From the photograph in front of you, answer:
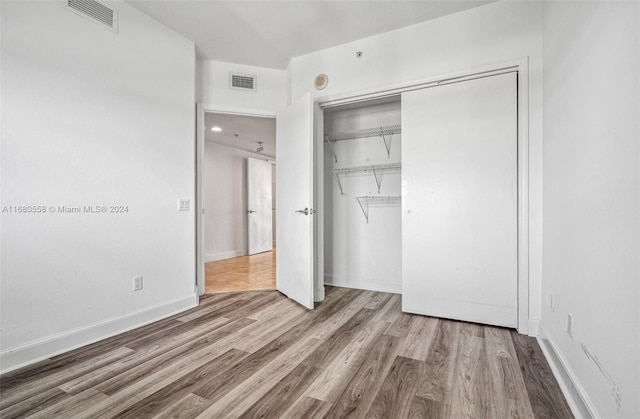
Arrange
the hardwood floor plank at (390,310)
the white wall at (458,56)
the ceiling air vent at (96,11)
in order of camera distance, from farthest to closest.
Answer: the hardwood floor plank at (390,310) < the white wall at (458,56) < the ceiling air vent at (96,11)

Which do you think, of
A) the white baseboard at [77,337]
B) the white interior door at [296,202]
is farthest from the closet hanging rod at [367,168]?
the white baseboard at [77,337]

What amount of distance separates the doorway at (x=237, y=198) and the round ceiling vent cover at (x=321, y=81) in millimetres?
1501

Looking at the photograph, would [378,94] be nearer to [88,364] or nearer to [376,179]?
[376,179]

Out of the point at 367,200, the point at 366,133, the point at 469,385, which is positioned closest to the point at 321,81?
the point at 366,133

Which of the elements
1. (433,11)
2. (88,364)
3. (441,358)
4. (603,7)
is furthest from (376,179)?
(88,364)

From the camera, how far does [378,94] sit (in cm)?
291

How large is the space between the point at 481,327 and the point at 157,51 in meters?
3.62

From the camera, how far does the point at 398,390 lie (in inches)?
62.2

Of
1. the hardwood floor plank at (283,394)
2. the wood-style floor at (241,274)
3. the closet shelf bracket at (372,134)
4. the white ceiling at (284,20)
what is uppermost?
the white ceiling at (284,20)

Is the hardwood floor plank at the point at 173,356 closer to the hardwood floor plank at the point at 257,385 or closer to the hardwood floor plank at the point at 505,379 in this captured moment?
the hardwood floor plank at the point at 257,385

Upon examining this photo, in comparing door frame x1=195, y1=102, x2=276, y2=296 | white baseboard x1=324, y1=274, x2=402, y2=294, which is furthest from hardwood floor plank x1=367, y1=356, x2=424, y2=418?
door frame x1=195, y1=102, x2=276, y2=296

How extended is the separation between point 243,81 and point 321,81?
95 cm

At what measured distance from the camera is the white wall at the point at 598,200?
101 cm

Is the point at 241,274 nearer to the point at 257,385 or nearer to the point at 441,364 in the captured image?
the point at 257,385
